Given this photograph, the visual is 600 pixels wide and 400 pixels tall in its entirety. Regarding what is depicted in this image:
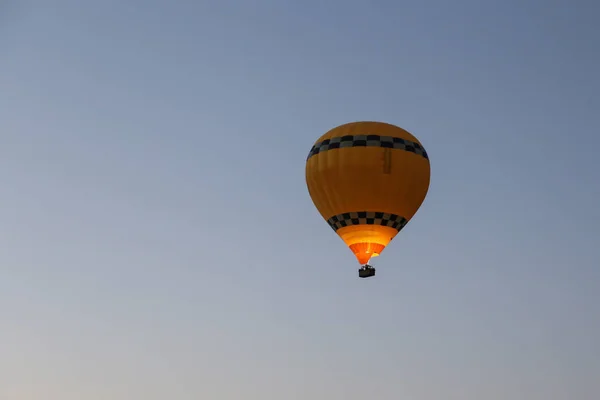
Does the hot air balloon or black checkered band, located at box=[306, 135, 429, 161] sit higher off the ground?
black checkered band, located at box=[306, 135, 429, 161]

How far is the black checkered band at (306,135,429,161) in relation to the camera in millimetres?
71312

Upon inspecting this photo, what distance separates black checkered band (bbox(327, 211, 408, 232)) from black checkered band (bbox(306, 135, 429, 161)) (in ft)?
10.3

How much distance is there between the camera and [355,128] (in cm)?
7181

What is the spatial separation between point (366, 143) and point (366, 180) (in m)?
1.73

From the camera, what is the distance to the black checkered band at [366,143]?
71312 mm

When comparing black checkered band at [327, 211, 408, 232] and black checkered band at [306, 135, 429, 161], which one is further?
black checkered band at [327, 211, 408, 232]

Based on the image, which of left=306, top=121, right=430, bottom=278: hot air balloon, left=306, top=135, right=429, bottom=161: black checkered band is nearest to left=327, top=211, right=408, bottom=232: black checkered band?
left=306, top=121, right=430, bottom=278: hot air balloon

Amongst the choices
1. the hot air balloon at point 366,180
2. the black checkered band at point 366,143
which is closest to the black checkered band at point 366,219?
the hot air balloon at point 366,180

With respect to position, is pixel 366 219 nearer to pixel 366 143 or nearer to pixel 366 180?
pixel 366 180

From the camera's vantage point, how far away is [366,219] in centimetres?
7162

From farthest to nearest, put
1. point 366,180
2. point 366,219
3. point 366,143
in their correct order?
point 366,219, point 366,143, point 366,180

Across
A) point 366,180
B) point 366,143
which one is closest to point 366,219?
point 366,180

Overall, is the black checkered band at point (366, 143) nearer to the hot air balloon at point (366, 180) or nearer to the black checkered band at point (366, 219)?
the hot air balloon at point (366, 180)

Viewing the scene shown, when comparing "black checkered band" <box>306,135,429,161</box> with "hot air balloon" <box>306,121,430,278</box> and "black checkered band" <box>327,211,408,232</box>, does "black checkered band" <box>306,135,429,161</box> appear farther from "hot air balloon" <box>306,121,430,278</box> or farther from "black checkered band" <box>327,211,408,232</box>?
"black checkered band" <box>327,211,408,232</box>
